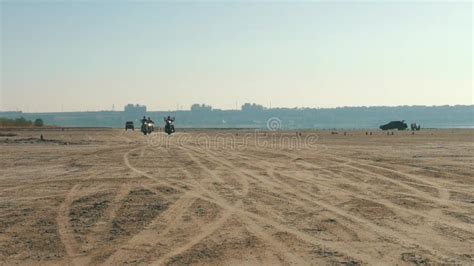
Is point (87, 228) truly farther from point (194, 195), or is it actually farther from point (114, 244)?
point (194, 195)

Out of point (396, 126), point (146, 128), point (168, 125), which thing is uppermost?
point (168, 125)

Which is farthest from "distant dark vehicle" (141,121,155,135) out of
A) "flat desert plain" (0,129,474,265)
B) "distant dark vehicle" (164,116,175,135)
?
"flat desert plain" (0,129,474,265)

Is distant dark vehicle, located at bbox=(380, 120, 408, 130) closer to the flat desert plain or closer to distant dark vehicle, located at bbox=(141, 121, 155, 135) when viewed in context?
distant dark vehicle, located at bbox=(141, 121, 155, 135)

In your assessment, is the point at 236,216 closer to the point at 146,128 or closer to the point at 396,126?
the point at 146,128

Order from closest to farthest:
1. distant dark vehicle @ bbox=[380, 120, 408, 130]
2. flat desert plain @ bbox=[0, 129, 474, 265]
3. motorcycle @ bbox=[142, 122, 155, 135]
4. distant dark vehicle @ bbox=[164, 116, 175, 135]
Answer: flat desert plain @ bbox=[0, 129, 474, 265] < distant dark vehicle @ bbox=[164, 116, 175, 135] < motorcycle @ bbox=[142, 122, 155, 135] < distant dark vehicle @ bbox=[380, 120, 408, 130]

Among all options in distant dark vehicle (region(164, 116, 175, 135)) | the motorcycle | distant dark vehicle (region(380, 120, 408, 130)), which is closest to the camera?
distant dark vehicle (region(164, 116, 175, 135))

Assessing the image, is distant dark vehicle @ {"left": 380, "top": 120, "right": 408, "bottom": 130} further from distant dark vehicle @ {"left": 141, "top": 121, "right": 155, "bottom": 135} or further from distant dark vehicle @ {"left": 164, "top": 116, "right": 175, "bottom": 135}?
distant dark vehicle @ {"left": 141, "top": 121, "right": 155, "bottom": 135}

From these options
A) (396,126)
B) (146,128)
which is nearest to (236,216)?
(146,128)

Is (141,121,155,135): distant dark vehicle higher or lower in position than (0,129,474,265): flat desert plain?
higher

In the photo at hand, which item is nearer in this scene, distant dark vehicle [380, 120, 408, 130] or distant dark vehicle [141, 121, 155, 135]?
distant dark vehicle [141, 121, 155, 135]

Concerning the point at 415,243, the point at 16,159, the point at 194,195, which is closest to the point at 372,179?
the point at 194,195

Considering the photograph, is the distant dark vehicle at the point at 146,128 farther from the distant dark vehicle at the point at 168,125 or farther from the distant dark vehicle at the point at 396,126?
the distant dark vehicle at the point at 396,126

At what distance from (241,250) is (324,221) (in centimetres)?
244

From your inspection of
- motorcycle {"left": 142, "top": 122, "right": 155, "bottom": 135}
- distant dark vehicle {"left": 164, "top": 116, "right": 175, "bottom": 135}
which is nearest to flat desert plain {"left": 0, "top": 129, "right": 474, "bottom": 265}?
distant dark vehicle {"left": 164, "top": 116, "right": 175, "bottom": 135}
